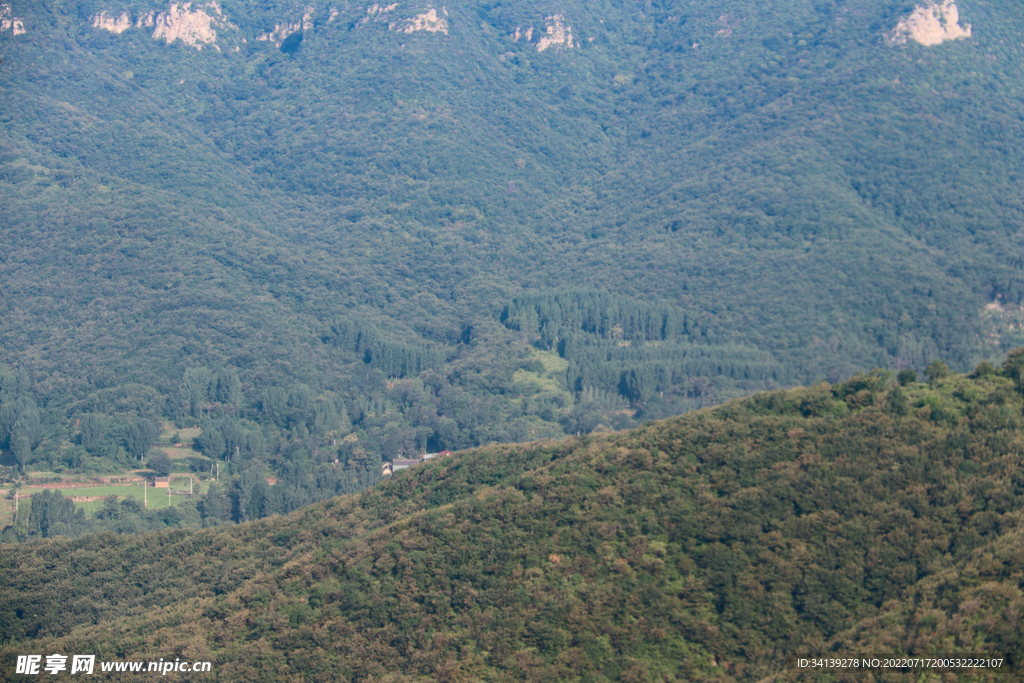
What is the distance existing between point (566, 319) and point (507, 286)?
15.2m

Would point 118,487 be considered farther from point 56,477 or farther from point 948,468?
point 948,468

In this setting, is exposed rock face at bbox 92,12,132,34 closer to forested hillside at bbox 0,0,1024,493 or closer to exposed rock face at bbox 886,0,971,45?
forested hillside at bbox 0,0,1024,493

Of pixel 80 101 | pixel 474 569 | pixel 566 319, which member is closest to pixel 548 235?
pixel 566 319

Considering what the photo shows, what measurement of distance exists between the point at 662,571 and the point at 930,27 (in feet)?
408

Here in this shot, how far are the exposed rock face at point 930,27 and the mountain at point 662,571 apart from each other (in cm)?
10753

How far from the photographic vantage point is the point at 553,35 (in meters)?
193

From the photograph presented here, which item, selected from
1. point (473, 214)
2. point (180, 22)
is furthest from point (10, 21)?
point (473, 214)

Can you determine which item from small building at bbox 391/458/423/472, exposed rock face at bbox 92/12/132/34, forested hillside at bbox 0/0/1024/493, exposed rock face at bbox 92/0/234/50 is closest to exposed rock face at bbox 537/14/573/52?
forested hillside at bbox 0/0/1024/493

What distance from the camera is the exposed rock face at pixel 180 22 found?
18162cm

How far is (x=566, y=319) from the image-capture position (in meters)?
122

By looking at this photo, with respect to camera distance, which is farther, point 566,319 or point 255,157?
point 255,157

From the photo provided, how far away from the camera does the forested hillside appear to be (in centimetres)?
10462

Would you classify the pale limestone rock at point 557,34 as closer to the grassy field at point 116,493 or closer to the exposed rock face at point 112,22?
the exposed rock face at point 112,22

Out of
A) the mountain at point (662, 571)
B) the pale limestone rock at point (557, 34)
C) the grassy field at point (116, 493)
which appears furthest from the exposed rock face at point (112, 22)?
the mountain at point (662, 571)
